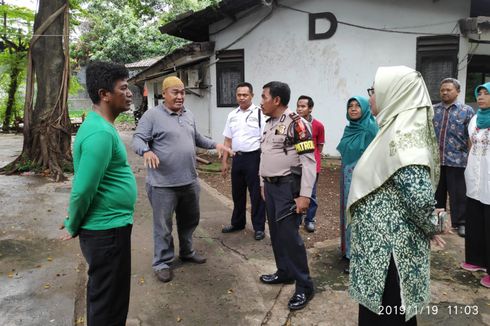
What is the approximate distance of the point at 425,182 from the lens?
1975mm

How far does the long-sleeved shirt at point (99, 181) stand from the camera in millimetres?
2137

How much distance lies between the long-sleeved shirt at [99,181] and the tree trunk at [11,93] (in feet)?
49.8

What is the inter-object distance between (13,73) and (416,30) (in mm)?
14883

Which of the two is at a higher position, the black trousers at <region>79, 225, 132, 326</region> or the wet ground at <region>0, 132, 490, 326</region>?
the black trousers at <region>79, 225, 132, 326</region>

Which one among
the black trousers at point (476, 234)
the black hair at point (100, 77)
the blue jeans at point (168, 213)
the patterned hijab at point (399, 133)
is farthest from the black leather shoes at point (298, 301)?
the black hair at point (100, 77)

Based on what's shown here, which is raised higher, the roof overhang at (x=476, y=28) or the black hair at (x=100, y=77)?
the roof overhang at (x=476, y=28)

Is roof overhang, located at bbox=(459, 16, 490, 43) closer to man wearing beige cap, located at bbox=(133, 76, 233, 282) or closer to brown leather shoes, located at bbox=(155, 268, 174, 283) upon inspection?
man wearing beige cap, located at bbox=(133, 76, 233, 282)

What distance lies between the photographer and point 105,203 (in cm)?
229

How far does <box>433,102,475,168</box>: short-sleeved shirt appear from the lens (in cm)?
486

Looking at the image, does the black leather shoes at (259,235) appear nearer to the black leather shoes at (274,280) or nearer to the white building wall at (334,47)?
the black leather shoes at (274,280)

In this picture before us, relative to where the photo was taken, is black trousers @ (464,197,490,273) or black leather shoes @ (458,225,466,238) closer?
black trousers @ (464,197,490,273)

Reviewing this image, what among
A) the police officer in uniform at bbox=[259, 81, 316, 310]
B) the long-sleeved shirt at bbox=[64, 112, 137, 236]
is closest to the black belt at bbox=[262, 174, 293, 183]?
the police officer in uniform at bbox=[259, 81, 316, 310]

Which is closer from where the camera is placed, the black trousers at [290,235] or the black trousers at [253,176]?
the black trousers at [290,235]

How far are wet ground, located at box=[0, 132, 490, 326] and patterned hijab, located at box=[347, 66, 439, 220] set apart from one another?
60.4 inches
